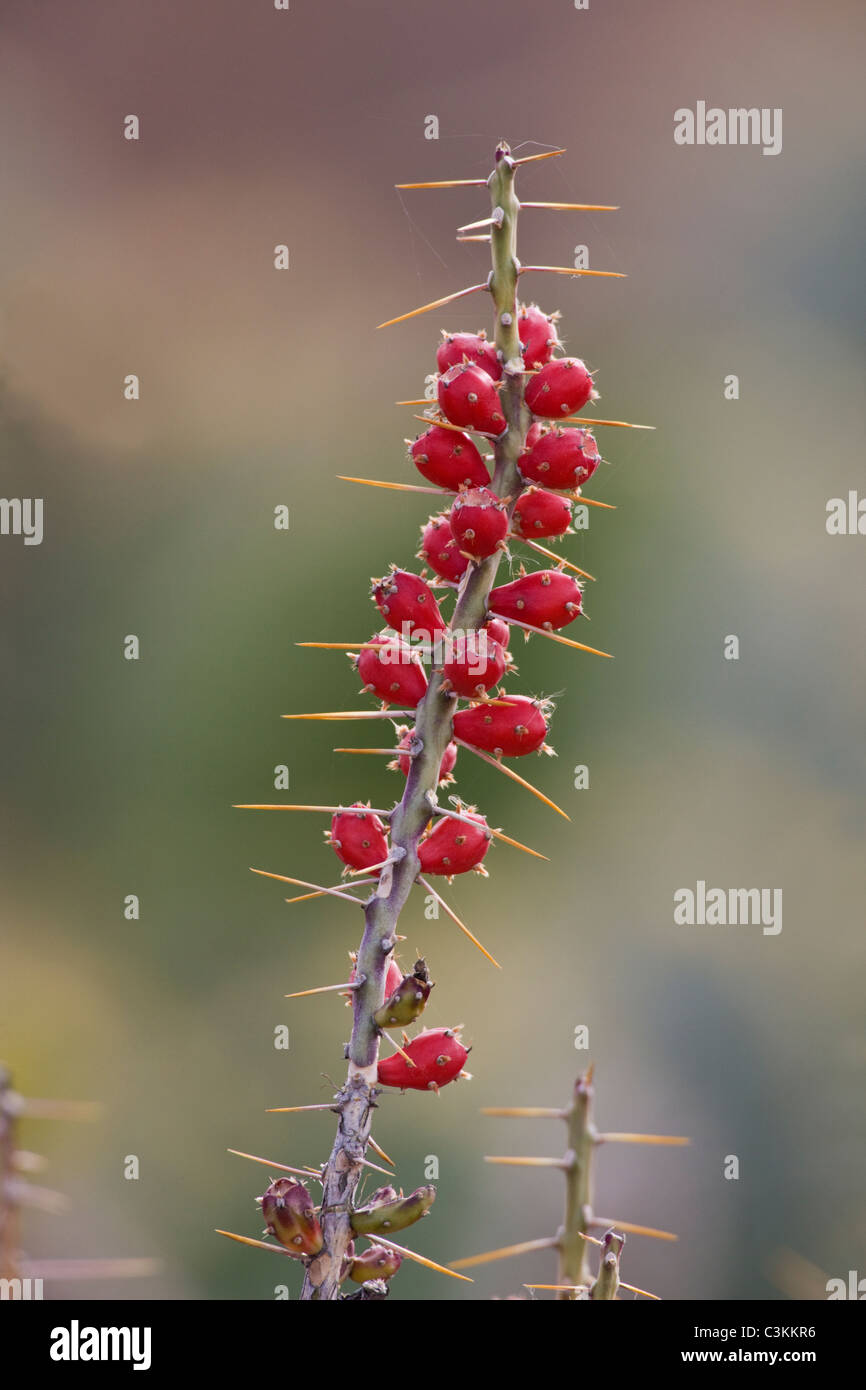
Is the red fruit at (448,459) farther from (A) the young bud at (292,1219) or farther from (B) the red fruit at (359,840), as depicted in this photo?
(A) the young bud at (292,1219)

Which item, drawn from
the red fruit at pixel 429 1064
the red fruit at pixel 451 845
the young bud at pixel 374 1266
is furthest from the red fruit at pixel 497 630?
the young bud at pixel 374 1266

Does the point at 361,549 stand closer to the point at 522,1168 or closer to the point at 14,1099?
the point at 522,1168

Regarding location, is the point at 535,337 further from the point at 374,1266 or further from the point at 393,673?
the point at 374,1266

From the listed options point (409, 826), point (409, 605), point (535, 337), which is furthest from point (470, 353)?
point (409, 826)

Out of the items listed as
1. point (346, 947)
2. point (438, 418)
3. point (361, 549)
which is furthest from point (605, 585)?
point (438, 418)

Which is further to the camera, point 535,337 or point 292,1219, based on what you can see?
point 535,337
